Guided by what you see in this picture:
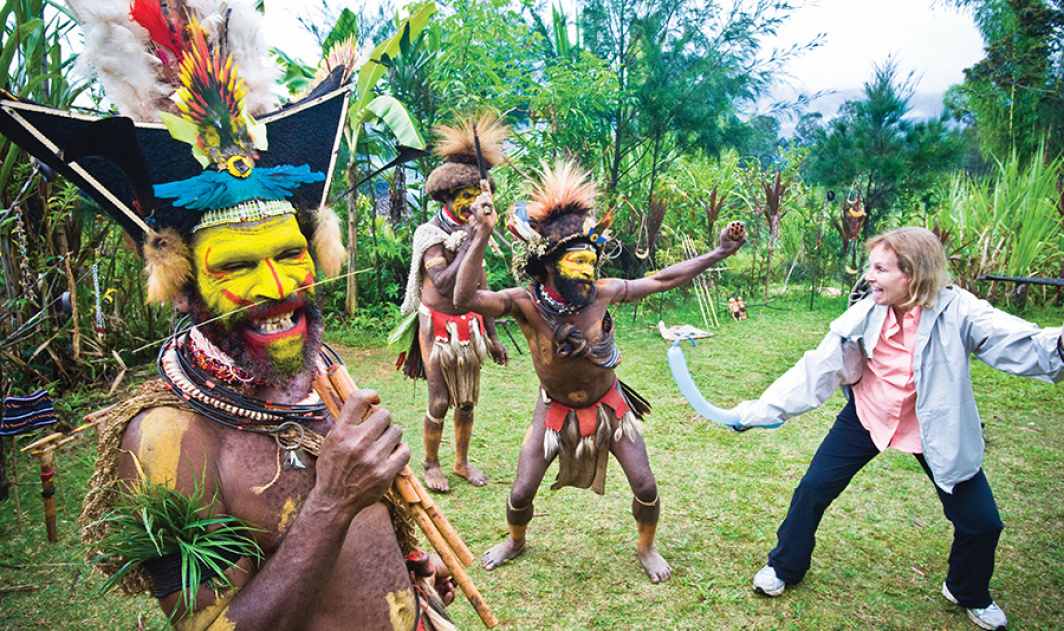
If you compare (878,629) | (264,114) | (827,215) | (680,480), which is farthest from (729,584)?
(827,215)

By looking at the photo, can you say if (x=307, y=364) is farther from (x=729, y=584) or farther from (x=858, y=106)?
(x=858, y=106)

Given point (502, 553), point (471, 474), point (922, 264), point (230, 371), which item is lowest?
point (471, 474)

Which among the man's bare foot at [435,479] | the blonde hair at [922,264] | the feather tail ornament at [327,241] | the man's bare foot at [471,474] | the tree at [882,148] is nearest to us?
the feather tail ornament at [327,241]

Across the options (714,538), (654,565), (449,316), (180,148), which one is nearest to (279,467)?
(180,148)

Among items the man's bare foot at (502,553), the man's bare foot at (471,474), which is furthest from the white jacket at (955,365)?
the man's bare foot at (471,474)

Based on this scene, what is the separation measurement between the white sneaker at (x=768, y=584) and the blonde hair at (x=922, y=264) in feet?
5.03

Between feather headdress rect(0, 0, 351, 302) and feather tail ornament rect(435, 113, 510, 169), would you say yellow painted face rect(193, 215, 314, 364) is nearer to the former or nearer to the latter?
feather headdress rect(0, 0, 351, 302)

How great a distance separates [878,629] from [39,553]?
14.5 ft

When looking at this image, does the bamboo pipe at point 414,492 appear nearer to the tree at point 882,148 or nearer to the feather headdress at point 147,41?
the feather headdress at point 147,41

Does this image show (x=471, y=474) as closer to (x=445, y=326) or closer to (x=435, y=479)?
(x=435, y=479)

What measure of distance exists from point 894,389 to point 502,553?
218 centimetres

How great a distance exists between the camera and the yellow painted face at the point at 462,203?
12.9 ft

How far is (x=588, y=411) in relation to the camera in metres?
3.04

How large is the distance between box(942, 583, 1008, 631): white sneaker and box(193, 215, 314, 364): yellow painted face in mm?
3280
